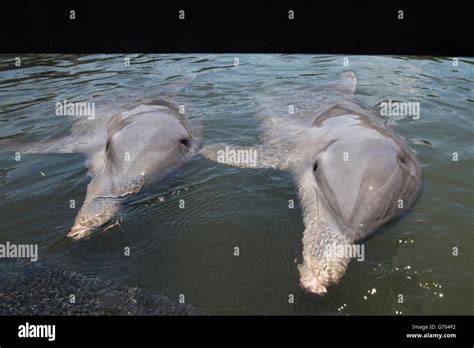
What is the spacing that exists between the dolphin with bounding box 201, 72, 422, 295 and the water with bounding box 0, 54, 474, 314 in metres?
0.19

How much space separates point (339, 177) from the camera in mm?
6594

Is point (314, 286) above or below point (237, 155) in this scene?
below

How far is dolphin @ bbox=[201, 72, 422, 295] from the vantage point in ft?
19.0

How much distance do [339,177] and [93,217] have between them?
3.49m

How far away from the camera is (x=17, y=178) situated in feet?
26.8

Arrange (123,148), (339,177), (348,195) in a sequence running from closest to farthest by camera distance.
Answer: (348,195) → (339,177) → (123,148)

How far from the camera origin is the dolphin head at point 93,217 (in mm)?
6457

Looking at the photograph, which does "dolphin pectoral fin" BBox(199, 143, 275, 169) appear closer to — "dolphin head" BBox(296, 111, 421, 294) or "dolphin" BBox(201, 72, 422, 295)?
"dolphin" BBox(201, 72, 422, 295)
